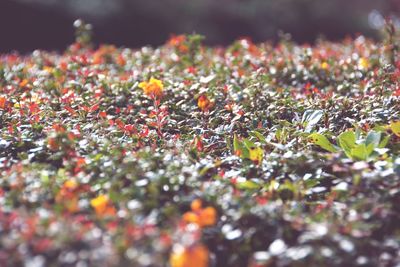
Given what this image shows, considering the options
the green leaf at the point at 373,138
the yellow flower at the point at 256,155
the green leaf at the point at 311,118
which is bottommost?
the green leaf at the point at 373,138

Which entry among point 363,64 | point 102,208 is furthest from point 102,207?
point 363,64

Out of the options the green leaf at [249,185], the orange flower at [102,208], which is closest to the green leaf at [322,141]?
the green leaf at [249,185]

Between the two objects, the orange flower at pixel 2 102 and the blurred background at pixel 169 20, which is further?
the blurred background at pixel 169 20

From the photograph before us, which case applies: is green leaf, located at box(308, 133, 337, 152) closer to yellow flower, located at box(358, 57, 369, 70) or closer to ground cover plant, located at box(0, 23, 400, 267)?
ground cover plant, located at box(0, 23, 400, 267)

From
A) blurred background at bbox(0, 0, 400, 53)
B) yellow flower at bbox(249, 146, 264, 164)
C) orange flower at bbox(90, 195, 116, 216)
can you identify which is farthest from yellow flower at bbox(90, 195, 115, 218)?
blurred background at bbox(0, 0, 400, 53)

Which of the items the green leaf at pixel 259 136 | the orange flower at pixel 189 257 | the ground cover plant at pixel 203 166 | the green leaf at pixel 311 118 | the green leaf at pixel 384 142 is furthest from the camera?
the green leaf at pixel 311 118

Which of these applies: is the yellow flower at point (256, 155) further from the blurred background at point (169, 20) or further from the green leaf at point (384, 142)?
the blurred background at point (169, 20)

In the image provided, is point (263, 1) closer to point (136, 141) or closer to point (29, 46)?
point (29, 46)

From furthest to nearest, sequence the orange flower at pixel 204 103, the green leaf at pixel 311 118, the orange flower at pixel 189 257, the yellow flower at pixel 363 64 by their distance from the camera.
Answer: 1. the yellow flower at pixel 363 64
2. the orange flower at pixel 204 103
3. the green leaf at pixel 311 118
4. the orange flower at pixel 189 257

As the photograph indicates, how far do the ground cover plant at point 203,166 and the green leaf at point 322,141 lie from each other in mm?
11

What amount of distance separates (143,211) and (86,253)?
0.46 metres

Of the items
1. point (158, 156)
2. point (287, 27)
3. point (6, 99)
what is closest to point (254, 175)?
point (158, 156)

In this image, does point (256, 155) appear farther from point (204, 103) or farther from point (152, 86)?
point (152, 86)

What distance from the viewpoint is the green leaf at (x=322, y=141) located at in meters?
3.11
